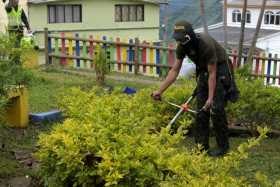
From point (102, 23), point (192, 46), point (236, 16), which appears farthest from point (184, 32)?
point (236, 16)

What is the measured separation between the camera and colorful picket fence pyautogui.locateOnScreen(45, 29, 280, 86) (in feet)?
39.8

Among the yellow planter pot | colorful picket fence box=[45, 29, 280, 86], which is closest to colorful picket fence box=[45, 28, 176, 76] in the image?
colorful picket fence box=[45, 29, 280, 86]

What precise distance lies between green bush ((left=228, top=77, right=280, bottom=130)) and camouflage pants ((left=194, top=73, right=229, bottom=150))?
0.87m

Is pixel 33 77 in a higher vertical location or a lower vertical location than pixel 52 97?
higher

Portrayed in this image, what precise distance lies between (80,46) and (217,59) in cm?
866

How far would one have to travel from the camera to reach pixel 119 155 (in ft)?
11.4

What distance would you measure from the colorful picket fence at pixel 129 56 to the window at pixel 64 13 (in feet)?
46.3

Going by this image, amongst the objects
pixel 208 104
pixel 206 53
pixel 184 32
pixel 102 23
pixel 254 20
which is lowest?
pixel 208 104

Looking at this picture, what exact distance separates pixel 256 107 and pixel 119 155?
134 inches

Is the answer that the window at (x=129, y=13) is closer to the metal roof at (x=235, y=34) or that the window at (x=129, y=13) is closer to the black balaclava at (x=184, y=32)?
the metal roof at (x=235, y=34)

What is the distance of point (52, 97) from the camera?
8.41 m

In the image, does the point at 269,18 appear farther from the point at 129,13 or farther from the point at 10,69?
the point at 10,69

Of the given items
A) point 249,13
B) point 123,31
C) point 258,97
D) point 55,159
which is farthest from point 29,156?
point 249,13

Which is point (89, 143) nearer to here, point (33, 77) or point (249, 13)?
point (33, 77)
